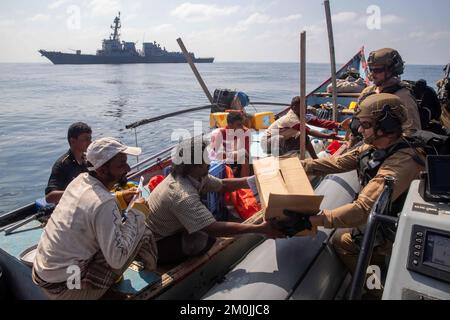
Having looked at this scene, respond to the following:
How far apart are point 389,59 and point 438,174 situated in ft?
8.94

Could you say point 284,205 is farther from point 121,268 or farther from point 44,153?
point 44,153

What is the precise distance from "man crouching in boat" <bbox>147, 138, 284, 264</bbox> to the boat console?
3.36 feet

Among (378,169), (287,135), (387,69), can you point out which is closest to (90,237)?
(378,169)

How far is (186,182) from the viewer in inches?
104

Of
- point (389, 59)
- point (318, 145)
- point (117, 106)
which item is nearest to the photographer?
point (389, 59)

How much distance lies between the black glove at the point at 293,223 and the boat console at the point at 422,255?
82 centimetres

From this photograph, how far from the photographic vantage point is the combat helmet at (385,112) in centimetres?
241

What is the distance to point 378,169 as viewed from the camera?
247 centimetres

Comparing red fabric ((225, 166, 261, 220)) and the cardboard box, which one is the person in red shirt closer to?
red fabric ((225, 166, 261, 220))

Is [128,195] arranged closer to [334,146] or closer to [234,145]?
[234,145]

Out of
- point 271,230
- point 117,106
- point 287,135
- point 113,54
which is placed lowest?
point 271,230

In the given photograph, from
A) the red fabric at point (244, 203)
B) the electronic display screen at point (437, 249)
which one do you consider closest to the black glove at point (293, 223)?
the electronic display screen at point (437, 249)
